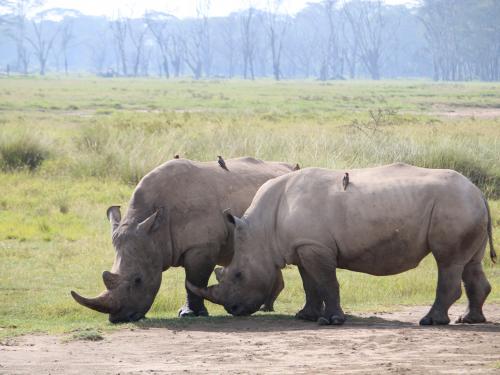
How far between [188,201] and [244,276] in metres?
0.94

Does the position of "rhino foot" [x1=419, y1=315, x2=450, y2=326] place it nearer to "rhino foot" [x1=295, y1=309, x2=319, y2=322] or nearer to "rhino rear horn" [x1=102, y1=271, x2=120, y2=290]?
"rhino foot" [x1=295, y1=309, x2=319, y2=322]

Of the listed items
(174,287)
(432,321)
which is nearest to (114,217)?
(174,287)

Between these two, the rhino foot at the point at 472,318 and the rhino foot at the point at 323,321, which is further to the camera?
the rhino foot at the point at 472,318

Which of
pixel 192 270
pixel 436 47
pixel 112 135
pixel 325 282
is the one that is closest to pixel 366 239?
pixel 325 282

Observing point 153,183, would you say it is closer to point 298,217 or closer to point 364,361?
point 298,217

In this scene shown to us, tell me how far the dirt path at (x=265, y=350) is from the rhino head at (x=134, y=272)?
1.12 feet

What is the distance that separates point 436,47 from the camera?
5231 inches

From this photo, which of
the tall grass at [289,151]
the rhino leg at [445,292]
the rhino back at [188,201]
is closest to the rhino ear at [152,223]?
the rhino back at [188,201]

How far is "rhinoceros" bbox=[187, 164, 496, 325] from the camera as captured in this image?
29.7ft

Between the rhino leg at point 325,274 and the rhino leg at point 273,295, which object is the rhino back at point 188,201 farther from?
the rhino leg at point 325,274

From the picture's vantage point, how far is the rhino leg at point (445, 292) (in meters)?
9.06

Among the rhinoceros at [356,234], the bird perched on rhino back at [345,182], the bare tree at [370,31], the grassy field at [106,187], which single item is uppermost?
the bare tree at [370,31]

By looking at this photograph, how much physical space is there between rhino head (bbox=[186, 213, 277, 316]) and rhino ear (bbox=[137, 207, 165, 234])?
2.11 feet

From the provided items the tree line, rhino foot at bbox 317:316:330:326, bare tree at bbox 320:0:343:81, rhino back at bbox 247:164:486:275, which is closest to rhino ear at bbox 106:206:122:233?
Answer: rhino back at bbox 247:164:486:275
